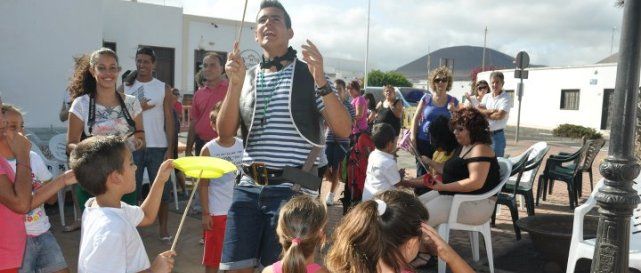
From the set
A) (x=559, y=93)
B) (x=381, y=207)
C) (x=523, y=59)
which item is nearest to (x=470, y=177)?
(x=381, y=207)

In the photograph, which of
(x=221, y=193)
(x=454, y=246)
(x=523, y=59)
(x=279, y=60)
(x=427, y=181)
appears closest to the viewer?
(x=279, y=60)

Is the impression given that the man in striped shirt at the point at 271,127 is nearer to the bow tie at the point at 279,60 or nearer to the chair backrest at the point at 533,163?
the bow tie at the point at 279,60

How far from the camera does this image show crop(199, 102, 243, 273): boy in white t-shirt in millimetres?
3789

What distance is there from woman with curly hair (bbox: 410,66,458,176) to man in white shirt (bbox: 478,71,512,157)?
2.81 feet

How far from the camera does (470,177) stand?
438cm

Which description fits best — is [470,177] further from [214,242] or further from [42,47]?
[42,47]

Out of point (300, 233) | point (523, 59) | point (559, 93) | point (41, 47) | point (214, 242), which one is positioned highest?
point (523, 59)

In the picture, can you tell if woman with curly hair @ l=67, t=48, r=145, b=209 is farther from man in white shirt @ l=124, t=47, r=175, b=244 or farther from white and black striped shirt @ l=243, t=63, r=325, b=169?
white and black striped shirt @ l=243, t=63, r=325, b=169

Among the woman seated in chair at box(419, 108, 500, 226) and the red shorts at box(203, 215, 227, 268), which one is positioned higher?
the woman seated in chair at box(419, 108, 500, 226)

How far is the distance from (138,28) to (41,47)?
990cm

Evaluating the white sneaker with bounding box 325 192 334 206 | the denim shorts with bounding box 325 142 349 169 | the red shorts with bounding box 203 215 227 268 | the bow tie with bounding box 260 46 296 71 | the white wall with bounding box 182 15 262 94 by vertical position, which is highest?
the white wall with bounding box 182 15 262 94

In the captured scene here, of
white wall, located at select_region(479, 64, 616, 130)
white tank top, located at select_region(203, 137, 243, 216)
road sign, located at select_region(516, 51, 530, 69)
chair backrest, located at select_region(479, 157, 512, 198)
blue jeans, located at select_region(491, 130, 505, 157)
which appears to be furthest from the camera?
white wall, located at select_region(479, 64, 616, 130)

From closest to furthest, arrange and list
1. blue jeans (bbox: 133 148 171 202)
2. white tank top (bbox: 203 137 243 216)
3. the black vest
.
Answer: the black vest, white tank top (bbox: 203 137 243 216), blue jeans (bbox: 133 148 171 202)

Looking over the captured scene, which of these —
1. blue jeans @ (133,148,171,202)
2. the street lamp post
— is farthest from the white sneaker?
the street lamp post
